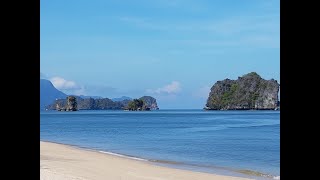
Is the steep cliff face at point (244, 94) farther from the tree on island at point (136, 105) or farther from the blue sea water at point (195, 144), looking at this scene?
the blue sea water at point (195, 144)

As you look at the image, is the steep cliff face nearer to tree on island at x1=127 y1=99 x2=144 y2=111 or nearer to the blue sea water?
tree on island at x1=127 y1=99 x2=144 y2=111

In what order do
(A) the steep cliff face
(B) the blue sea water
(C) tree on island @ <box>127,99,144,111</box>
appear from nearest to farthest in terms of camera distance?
(B) the blue sea water, (A) the steep cliff face, (C) tree on island @ <box>127,99,144,111</box>

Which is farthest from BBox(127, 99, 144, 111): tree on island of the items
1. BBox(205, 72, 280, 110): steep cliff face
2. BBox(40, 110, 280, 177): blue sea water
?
BBox(40, 110, 280, 177): blue sea water

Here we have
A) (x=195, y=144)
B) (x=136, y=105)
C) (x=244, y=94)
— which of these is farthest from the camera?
(x=136, y=105)

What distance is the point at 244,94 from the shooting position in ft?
339

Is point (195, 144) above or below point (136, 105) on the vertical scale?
below

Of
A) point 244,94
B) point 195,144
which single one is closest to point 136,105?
point 244,94

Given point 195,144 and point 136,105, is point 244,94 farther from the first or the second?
point 195,144

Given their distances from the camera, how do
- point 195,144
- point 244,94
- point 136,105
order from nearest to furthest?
point 195,144 < point 244,94 < point 136,105

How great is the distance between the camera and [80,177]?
11289 millimetres

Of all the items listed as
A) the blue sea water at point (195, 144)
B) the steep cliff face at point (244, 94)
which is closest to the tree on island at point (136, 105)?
the steep cliff face at point (244, 94)

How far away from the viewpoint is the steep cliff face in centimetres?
8971
